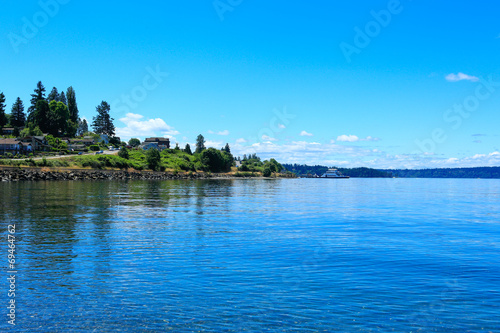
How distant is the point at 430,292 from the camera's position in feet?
56.9

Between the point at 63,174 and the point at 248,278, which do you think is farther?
the point at 63,174

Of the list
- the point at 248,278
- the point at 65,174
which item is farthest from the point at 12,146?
the point at 248,278

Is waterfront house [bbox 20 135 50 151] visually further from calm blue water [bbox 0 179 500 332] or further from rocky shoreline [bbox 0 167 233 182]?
calm blue water [bbox 0 179 500 332]

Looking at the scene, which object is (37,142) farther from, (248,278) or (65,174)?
(248,278)

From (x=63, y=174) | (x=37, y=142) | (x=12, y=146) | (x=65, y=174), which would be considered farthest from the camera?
(x=37, y=142)

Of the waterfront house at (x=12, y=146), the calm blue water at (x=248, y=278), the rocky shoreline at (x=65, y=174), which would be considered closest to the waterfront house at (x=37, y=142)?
the waterfront house at (x=12, y=146)

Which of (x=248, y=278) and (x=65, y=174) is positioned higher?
(x=65, y=174)

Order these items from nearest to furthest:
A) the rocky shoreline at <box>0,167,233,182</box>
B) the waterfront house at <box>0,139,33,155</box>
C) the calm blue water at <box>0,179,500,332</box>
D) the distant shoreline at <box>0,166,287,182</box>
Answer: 1. the calm blue water at <box>0,179,500,332</box>
2. the rocky shoreline at <box>0,167,233,182</box>
3. the distant shoreline at <box>0,166,287,182</box>
4. the waterfront house at <box>0,139,33,155</box>

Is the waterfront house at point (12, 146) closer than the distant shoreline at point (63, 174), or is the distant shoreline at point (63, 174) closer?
the distant shoreline at point (63, 174)

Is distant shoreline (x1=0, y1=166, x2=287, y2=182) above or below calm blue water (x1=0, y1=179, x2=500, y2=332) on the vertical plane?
above

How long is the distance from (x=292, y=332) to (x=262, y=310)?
6.95ft

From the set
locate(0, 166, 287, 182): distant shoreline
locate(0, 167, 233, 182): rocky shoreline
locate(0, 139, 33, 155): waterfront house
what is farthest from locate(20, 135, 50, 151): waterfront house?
locate(0, 167, 233, 182): rocky shoreline

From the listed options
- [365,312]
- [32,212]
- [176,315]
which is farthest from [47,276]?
[32,212]

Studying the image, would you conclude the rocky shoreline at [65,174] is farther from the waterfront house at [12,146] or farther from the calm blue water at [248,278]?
the calm blue water at [248,278]
